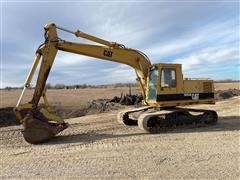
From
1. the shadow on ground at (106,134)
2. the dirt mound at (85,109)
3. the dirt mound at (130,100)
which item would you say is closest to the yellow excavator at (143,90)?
the shadow on ground at (106,134)

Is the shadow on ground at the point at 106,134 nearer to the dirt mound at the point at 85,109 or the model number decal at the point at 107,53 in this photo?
the model number decal at the point at 107,53

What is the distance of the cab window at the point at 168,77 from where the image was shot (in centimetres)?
1416

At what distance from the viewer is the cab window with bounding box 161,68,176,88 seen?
14164 mm

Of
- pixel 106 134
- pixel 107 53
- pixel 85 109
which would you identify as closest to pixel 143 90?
pixel 107 53

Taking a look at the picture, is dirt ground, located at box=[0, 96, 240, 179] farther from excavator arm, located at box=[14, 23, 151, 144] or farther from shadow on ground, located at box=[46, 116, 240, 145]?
excavator arm, located at box=[14, 23, 151, 144]

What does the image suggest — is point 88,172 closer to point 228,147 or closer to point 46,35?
point 228,147

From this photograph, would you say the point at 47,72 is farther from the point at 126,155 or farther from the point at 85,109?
the point at 85,109

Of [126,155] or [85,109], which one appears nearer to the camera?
[126,155]

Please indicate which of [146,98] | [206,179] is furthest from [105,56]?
[206,179]

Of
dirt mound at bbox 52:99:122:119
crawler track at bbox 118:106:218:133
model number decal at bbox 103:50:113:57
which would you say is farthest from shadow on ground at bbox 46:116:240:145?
dirt mound at bbox 52:99:122:119

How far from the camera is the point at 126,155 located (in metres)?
9.85

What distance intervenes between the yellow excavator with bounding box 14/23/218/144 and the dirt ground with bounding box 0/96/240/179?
1.53 feet

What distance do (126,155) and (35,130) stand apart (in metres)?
3.54

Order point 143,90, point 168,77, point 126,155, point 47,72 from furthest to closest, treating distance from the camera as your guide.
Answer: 1. point 143,90
2. point 168,77
3. point 47,72
4. point 126,155
